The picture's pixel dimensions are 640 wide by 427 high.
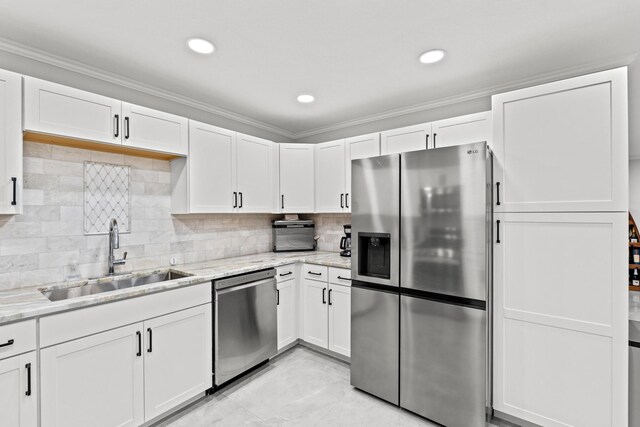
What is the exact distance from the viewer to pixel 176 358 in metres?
2.11

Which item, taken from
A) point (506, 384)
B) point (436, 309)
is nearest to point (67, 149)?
point (436, 309)

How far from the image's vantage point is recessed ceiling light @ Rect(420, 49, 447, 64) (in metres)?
2.08

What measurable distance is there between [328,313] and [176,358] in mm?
1390

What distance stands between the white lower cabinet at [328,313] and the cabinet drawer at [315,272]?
2 cm

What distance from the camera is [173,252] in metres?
2.78

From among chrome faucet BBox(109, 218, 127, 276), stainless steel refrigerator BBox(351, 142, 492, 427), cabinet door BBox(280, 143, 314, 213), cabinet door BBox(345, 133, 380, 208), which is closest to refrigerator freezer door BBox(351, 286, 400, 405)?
stainless steel refrigerator BBox(351, 142, 492, 427)

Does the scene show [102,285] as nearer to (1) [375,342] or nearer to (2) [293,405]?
(2) [293,405]

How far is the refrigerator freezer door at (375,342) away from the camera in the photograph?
221 centimetres

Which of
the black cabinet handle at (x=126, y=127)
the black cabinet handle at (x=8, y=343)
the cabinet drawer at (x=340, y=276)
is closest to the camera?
the black cabinet handle at (x=8, y=343)

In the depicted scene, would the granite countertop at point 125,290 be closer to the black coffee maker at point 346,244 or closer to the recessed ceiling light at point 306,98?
the black coffee maker at point 346,244

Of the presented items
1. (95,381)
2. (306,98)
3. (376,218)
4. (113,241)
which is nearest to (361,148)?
(306,98)

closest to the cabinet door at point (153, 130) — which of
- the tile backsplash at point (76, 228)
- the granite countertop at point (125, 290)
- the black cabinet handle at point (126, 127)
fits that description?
the black cabinet handle at point (126, 127)

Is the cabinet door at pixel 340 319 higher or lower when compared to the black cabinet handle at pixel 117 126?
lower

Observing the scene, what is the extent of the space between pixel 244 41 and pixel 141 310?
1910 millimetres
